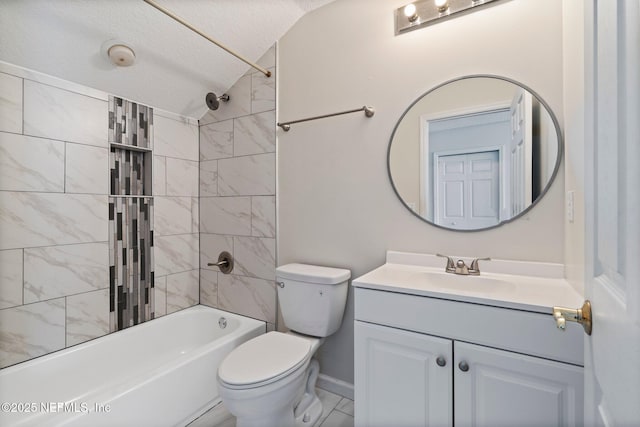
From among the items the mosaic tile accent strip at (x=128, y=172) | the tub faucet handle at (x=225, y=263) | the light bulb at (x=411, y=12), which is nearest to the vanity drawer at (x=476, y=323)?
the tub faucet handle at (x=225, y=263)

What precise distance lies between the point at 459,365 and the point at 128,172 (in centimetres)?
220

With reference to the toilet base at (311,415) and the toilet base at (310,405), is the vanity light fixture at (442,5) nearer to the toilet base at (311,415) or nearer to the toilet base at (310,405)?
the toilet base at (310,405)

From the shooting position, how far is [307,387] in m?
1.72

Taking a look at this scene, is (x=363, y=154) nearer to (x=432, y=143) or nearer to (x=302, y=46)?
(x=432, y=143)

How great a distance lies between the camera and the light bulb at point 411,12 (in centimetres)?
149

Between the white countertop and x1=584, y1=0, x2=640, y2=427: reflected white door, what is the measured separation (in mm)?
431

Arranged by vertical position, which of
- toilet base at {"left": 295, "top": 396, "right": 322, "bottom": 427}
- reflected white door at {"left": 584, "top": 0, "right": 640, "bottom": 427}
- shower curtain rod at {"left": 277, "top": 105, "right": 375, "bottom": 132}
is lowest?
toilet base at {"left": 295, "top": 396, "right": 322, "bottom": 427}

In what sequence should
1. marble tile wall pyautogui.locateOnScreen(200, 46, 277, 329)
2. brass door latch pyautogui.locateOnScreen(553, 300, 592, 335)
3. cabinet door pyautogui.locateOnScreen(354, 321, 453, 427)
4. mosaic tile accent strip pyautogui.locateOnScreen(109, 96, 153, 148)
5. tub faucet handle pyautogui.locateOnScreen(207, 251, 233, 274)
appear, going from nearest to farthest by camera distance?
1. brass door latch pyautogui.locateOnScreen(553, 300, 592, 335)
2. cabinet door pyautogui.locateOnScreen(354, 321, 453, 427)
3. mosaic tile accent strip pyautogui.locateOnScreen(109, 96, 153, 148)
4. marble tile wall pyautogui.locateOnScreen(200, 46, 277, 329)
5. tub faucet handle pyautogui.locateOnScreen(207, 251, 233, 274)

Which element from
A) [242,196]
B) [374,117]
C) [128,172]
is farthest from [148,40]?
[374,117]

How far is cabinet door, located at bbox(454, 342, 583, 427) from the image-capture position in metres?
0.92

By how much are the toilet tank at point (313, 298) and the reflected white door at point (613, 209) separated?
3.76 ft

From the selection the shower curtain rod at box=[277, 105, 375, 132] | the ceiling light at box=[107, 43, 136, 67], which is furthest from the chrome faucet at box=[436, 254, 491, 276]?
the ceiling light at box=[107, 43, 136, 67]

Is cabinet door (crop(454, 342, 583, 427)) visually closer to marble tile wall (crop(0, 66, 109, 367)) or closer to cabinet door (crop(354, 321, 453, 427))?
cabinet door (crop(354, 321, 453, 427))

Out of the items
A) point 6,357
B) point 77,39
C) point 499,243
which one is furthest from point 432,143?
point 6,357
